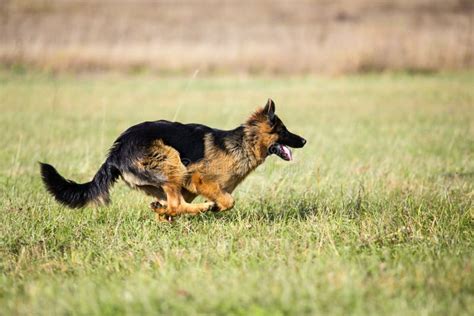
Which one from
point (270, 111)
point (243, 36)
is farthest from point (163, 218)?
point (243, 36)

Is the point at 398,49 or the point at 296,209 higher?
the point at 398,49

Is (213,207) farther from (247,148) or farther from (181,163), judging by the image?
(247,148)

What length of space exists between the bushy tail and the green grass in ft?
0.93

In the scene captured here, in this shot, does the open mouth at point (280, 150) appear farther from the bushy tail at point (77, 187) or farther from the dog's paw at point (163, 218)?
the bushy tail at point (77, 187)

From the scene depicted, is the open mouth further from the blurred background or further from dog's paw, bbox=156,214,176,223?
the blurred background

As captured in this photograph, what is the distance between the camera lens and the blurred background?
76.4 ft

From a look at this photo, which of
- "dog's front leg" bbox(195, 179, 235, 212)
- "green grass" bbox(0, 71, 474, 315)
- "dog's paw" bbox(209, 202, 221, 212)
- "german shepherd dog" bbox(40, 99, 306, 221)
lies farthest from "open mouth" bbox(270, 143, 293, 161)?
"dog's paw" bbox(209, 202, 221, 212)

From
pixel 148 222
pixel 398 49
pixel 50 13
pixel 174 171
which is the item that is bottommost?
pixel 148 222

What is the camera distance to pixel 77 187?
626 cm

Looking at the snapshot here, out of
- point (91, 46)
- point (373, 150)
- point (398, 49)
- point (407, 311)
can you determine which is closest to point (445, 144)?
point (373, 150)

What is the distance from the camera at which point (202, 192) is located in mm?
6609

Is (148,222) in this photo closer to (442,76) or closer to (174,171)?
(174,171)

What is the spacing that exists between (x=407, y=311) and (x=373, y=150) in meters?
7.27

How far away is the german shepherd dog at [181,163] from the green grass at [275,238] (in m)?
0.29
